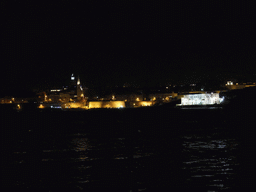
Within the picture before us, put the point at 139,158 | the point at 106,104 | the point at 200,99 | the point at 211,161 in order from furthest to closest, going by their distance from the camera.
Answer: the point at 106,104, the point at 200,99, the point at 139,158, the point at 211,161

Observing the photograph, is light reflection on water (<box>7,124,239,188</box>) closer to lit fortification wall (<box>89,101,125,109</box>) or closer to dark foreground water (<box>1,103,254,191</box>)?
dark foreground water (<box>1,103,254,191</box>)

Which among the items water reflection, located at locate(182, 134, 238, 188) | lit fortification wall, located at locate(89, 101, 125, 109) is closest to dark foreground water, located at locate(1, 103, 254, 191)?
water reflection, located at locate(182, 134, 238, 188)

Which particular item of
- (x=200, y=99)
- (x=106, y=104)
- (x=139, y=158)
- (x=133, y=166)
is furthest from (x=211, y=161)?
(x=106, y=104)

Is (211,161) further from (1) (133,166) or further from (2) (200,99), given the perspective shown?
(2) (200,99)

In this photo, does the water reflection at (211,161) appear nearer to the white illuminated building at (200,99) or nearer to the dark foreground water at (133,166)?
the dark foreground water at (133,166)

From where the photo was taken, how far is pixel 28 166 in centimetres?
1016

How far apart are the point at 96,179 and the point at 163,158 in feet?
9.96

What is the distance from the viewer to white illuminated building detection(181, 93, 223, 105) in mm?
68125

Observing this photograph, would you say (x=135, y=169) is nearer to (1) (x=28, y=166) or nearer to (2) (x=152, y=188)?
(2) (x=152, y=188)

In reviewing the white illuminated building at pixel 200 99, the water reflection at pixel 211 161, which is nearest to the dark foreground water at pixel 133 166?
the water reflection at pixel 211 161

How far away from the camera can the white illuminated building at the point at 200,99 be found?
68.1 m

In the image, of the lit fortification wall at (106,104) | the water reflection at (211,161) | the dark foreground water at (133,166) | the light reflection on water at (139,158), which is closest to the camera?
the dark foreground water at (133,166)

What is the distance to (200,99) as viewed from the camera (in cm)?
7012

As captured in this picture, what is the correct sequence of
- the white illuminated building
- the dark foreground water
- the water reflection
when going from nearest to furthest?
the dark foreground water < the water reflection < the white illuminated building
